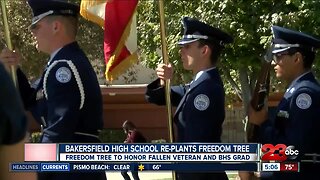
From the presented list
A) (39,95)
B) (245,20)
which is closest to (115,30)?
(39,95)

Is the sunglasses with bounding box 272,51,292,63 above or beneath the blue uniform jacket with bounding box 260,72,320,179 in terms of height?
above

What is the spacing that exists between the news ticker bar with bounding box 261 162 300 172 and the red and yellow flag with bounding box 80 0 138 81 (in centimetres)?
122

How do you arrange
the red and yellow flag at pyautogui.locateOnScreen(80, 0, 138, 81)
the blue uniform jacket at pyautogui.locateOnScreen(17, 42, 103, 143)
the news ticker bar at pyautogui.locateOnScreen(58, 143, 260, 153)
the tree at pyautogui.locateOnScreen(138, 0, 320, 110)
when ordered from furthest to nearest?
the tree at pyautogui.locateOnScreen(138, 0, 320, 110)
the red and yellow flag at pyautogui.locateOnScreen(80, 0, 138, 81)
the news ticker bar at pyautogui.locateOnScreen(58, 143, 260, 153)
the blue uniform jacket at pyautogui.locateOnScreen(17, 42, 103, 143)

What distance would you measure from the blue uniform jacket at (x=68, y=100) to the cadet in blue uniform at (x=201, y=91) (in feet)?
2.15

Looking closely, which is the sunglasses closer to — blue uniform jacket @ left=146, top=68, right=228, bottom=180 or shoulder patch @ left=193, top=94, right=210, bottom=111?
blue uniform jacket @ left=146, top=68, right=228, bottom=180

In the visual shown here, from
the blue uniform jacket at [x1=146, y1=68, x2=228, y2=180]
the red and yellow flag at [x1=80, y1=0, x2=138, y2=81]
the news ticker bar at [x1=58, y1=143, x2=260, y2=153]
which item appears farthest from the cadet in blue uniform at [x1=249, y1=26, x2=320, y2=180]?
the red and yellow flag at [x1=80, y1=0, x2=138, y2=81]

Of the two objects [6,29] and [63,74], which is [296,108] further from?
[6,29]

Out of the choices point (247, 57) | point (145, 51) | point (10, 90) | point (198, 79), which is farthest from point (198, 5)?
point (10, 90)

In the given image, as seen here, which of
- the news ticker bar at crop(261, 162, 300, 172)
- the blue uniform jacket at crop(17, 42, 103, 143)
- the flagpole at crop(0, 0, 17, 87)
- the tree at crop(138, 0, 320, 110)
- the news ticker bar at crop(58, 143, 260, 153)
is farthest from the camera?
the tree at crop(138, 0, 320, 110)

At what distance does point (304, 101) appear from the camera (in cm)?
502

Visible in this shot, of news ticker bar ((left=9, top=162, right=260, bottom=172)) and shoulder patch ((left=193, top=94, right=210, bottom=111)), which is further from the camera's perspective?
shoulder patch ((left=193, top=94, right=210, bottom=111))

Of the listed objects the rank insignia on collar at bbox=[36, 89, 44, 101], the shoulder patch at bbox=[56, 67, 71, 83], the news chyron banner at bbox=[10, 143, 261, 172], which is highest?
the shoulder patch at bbox=[56, 67, 71, 83]

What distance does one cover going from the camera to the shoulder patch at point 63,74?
192 inches

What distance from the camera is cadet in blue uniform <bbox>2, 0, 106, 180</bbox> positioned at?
15.8 ft
